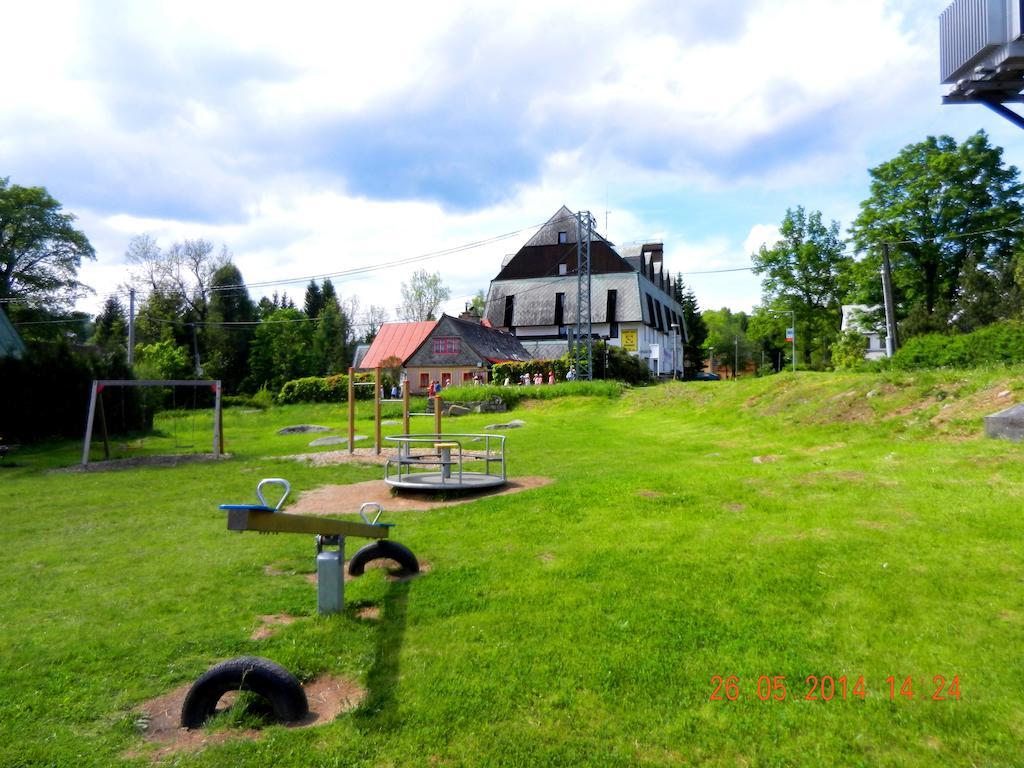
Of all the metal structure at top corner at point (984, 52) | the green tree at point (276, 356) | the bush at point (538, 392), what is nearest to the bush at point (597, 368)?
the bush at point (538, 392)

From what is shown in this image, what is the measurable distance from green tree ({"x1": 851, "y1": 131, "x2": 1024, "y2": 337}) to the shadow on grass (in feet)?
128

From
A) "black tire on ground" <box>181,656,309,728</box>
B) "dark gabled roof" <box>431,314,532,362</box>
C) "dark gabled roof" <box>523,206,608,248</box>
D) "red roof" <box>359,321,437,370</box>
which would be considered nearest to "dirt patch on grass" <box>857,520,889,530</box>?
"black tire on ground" <box>181,656,309,728</box>

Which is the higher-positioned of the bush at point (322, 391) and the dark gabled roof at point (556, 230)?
the dark gabled roof at point (556, 230)

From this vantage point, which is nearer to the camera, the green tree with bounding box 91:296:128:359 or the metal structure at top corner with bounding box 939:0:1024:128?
the metal structure at top corner with bounding box 939:0:1024:128

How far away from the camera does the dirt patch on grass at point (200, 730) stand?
3654 mm

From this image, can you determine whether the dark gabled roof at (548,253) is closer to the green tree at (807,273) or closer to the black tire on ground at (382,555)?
the green tree at (807,273)

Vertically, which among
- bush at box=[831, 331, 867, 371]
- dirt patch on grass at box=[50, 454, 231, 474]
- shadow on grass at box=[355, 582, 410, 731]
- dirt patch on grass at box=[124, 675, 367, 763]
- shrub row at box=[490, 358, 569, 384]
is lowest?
dirt patch on grass at box=[50, 454, 231, 474]

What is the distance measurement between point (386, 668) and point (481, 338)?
161 ft

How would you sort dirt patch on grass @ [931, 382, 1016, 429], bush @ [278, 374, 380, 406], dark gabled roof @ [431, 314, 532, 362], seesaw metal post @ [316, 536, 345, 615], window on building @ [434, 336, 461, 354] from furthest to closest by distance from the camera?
1. dark gabled roof @ [431, 314, 532, 362]
2. window on building @ [434, 336, 461, 354]
3. bush @ [278, 374, 380, 406]
4. dirt patch on grass @ [931, 382, 1016, 429]
5. seesaw metal post @ [316, 536, 345, 615]

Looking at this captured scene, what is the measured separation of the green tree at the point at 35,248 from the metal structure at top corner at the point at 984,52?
5368cm

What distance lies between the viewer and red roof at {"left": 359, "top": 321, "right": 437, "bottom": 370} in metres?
58.2

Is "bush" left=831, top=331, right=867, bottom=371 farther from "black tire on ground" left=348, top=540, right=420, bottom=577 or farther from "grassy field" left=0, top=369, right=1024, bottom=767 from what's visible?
"black tire on ground" left=348, top=540, right=420, bottom=577

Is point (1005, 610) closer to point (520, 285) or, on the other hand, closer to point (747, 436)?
point (747, 436)

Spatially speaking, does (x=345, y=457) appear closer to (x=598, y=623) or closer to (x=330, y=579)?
(x=330, y=579)
